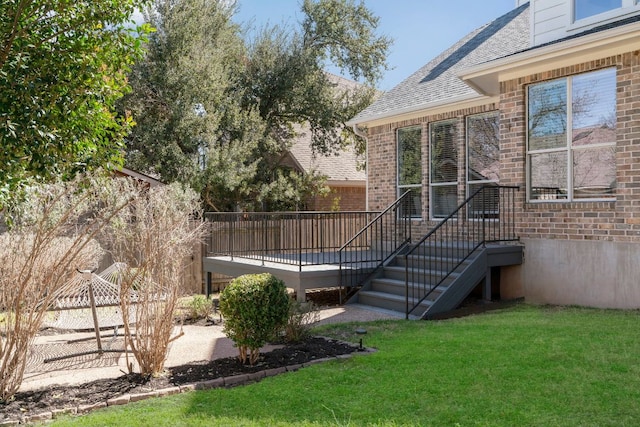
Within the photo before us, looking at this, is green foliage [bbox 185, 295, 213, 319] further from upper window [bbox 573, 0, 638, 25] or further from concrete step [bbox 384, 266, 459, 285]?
upper window [bbox 573, 0, 638, 25]

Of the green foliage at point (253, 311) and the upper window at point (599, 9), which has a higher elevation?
the upper window at point (599, 9)

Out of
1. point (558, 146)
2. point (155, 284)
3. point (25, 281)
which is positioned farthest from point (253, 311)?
point (558, 146)

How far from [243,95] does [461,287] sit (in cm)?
1140

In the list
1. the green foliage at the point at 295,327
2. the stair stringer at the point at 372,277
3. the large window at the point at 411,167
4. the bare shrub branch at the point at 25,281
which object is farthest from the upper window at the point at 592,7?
the bare shrub branch at the point at 25,281

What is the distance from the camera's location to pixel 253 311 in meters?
5.90

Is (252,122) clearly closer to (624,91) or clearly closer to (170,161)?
(170,161)

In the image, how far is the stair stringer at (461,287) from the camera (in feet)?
28.2

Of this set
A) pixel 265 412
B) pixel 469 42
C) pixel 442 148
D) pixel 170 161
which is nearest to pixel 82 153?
pixel 265 412

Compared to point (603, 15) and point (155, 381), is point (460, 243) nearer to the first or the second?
point (603, 15)

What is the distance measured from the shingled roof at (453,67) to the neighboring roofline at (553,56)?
81 centimetres

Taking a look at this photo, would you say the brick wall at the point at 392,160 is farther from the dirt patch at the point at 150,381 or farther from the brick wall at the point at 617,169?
the dirt patch at the point at 150,381

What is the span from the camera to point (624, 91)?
27.0 ft

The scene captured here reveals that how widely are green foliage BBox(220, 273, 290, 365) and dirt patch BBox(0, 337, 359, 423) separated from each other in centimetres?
26

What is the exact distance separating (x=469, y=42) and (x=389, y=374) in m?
11.2
